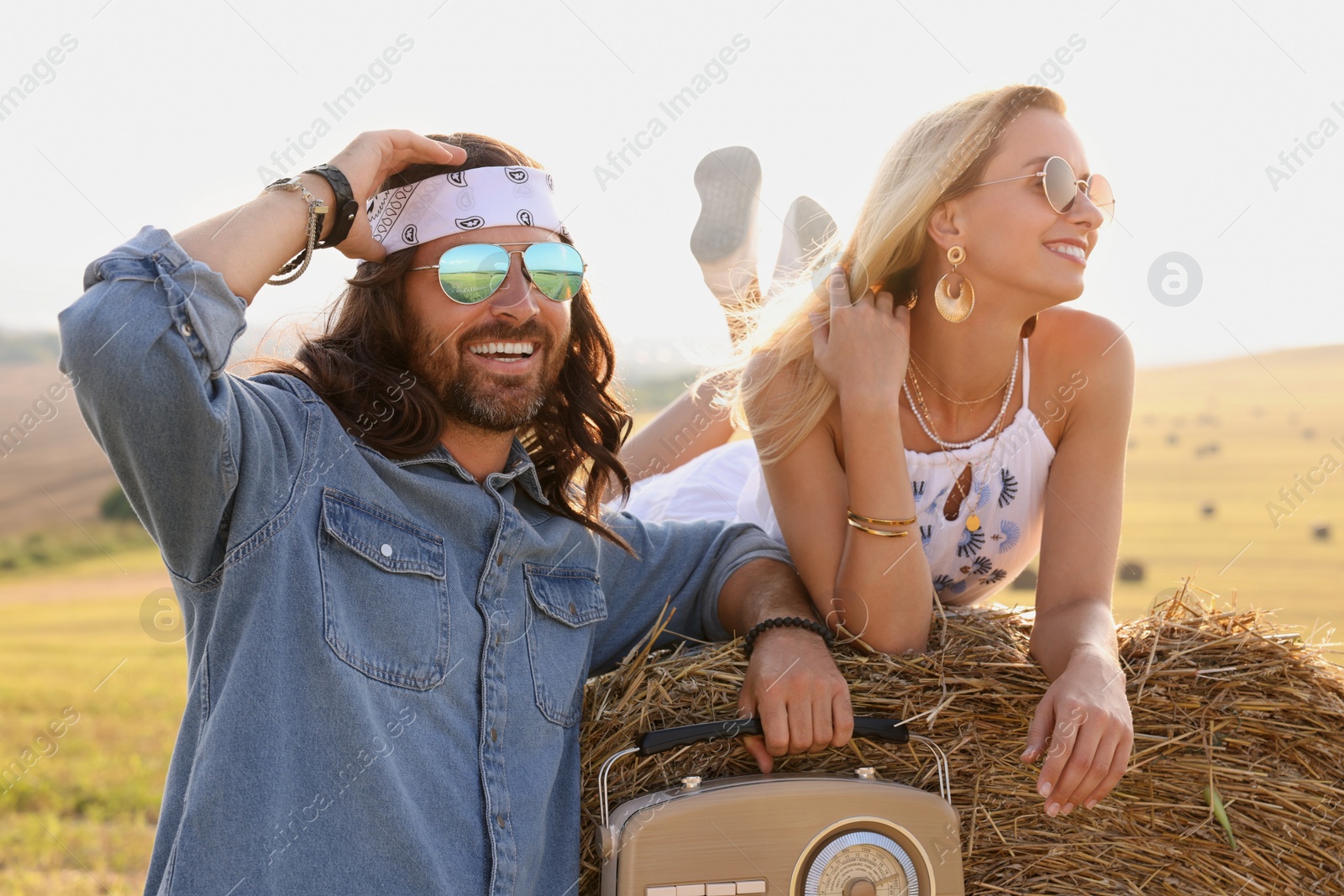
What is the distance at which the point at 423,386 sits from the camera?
2.19 meters

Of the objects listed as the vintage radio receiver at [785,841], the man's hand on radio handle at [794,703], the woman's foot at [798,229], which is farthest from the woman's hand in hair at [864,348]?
the woman's foot at [798,229]

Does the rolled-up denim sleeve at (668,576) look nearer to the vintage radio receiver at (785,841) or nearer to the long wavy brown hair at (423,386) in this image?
the long wavy brown hair at (423,386)

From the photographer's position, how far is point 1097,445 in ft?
8.47

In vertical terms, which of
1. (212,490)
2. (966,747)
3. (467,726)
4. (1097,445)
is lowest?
(467,726)

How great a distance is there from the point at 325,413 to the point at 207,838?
0.77m

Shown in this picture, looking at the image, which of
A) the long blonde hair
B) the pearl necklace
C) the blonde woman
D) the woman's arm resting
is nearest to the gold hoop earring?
the blonde woman

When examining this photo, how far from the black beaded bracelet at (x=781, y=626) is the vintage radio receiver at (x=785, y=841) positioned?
326 mm

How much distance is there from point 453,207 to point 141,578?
20.7 m

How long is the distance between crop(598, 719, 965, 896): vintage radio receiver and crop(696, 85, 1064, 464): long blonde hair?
3.04 ft

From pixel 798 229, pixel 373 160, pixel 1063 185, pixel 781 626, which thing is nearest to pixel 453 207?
pixel 373 160

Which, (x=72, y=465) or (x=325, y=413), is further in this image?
(x=72, y=465)

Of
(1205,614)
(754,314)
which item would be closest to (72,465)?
(754,314)

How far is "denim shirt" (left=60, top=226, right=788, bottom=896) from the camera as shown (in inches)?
61.1

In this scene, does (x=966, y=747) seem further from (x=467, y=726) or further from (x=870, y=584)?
(x=467, y=726)
